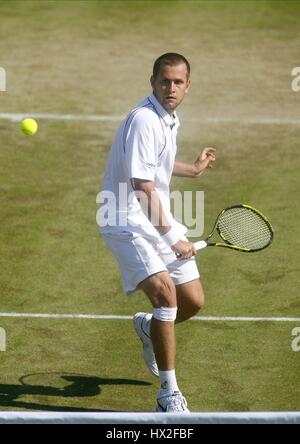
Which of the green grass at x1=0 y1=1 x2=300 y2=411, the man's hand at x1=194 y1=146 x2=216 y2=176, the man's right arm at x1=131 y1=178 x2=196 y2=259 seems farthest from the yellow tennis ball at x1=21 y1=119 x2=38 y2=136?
the man's right arm at x1=131 y1=178 x2=196 y2=259

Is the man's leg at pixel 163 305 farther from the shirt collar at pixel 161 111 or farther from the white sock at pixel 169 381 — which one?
the shirt collar at pixel 161 111

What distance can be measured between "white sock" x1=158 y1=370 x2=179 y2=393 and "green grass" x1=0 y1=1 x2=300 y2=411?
433 millimetres

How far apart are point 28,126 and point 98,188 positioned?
1.37m

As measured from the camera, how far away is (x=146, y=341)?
1129 cm

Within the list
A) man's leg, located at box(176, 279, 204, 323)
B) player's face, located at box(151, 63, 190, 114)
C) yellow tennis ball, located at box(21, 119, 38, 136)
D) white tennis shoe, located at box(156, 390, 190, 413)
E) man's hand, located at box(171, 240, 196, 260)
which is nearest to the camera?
white tennis shoe, located at box(156, 390, 190, 413)

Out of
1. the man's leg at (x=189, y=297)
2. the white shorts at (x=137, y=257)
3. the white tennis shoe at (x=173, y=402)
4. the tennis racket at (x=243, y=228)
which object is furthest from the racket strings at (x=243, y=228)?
the white tennis shoe at (x=173, y=402)

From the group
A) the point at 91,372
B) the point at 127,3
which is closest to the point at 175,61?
the point at 91,372

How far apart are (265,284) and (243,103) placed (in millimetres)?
5969

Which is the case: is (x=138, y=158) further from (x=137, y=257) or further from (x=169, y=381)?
(x=169, y=381)

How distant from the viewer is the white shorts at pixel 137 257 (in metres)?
10.4

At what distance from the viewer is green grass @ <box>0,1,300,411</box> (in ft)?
37.0

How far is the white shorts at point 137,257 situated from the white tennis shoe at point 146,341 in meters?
0.70

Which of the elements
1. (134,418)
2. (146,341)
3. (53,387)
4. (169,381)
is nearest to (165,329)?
(169,381)

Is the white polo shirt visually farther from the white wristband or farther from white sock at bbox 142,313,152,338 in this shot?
white sock at bbox 142,313,152,338
